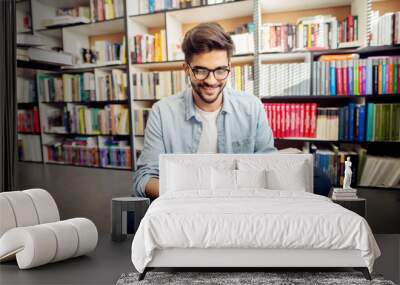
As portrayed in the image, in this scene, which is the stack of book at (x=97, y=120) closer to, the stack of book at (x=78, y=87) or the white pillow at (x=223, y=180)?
the stack of book at (x=78, y=87)

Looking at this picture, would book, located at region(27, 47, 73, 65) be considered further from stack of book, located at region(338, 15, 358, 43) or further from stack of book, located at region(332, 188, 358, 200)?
stack of book, located at region(332, 188, 358, 200)

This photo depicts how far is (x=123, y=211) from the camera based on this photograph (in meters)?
2.41

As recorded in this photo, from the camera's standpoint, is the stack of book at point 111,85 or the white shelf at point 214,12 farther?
the stack of book at point 111,85

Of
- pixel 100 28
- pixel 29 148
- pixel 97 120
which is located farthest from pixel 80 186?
pixel 100 28

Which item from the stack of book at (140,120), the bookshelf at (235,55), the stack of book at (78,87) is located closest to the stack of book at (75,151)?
the bookshelf at (235,55)

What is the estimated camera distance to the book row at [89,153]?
13.7ft

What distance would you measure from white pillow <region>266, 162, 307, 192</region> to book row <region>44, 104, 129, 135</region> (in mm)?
2132

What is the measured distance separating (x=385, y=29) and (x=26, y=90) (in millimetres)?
4034

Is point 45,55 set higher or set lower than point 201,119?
higher

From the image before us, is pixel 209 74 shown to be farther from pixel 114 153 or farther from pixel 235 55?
pixel 114 153

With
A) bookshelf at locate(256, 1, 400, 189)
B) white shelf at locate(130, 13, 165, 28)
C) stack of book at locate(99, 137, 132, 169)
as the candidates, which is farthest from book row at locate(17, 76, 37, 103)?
bookshelf at locate(256, 1, 400, 189)

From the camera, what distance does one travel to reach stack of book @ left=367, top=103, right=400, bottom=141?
10.9 ft

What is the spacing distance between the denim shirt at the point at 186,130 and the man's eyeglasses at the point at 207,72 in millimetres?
120

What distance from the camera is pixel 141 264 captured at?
1814 millimetres
